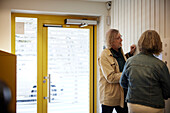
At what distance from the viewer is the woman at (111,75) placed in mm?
2174

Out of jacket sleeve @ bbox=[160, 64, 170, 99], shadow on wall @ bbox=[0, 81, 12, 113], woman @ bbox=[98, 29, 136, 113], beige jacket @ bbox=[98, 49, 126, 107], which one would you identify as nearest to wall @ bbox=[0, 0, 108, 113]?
woman @ bbox=[98, 29, 136, 113]

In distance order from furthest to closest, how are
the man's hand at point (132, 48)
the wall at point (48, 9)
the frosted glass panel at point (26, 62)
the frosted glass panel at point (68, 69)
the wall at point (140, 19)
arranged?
the frosted glass panel at point (68, 69) < the frosted glass panel at point (26, 62) < the wall at point (48, 9) < the man's hand at point (132, 48) < the wall at point (140, 19)

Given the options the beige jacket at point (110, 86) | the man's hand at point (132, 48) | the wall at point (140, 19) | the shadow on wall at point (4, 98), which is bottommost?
the beige jacket at point (110, 86)

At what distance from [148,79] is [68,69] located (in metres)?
2.21

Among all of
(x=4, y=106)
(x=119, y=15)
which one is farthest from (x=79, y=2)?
(x=4, y=106)

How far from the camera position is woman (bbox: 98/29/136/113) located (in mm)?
2174

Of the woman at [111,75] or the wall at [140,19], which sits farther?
the woman at [111,75]

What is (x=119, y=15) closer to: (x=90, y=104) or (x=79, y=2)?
(x=79, y=2)

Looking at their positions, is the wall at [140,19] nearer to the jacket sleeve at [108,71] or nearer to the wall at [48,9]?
the wall at [48,9]

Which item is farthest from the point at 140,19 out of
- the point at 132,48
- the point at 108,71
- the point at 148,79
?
the point at 148,79

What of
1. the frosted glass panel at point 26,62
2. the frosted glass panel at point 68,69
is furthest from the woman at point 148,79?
the frosted glass panel at point 26,62

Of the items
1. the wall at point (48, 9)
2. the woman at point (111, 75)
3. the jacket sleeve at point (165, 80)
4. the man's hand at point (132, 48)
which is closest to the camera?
the jacket sleeve at point (165, 80)

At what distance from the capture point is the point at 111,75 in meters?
2.14

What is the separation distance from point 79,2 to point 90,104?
75.7 inches
